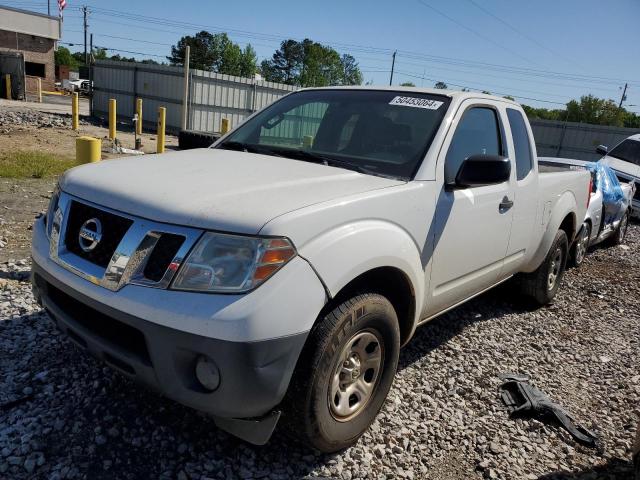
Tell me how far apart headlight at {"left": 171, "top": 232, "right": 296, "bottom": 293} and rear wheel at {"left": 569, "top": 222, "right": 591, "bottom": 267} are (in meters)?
5.88

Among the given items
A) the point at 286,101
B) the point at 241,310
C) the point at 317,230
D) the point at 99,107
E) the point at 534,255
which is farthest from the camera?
the point at 99,107

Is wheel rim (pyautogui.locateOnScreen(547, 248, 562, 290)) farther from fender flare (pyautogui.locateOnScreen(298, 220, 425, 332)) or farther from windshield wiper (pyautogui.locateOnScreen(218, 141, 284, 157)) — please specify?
windshield wiper (pyautogui.locateOnScreen(218, 141, 284, 157))

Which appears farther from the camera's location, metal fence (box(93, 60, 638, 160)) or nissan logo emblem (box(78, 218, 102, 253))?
metal fence (box(93, 60, 638, 160))

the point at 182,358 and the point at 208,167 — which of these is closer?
the point at 182,358

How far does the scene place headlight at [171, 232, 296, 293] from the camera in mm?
2031

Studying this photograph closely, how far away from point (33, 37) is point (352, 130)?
4835cm

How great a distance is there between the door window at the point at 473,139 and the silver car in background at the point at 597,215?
314 centimetres

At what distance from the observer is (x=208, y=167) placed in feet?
9.23

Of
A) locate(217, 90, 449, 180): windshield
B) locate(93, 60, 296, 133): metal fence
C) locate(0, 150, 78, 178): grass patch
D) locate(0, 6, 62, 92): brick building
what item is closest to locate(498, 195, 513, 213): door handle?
locate(217, 90, 449, 180): windshield

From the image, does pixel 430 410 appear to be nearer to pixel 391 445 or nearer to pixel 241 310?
pixel 391 445

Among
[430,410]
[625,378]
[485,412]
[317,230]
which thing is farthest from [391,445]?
[625,378]

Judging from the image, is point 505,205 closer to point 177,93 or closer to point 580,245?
point 580,245

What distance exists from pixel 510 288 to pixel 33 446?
14.2ft

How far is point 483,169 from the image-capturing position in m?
2.98
